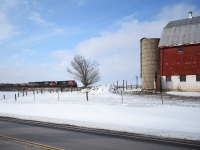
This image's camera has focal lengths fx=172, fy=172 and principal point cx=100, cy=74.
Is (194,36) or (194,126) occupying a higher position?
(194,36)

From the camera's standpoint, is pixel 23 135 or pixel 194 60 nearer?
pixel 23 135

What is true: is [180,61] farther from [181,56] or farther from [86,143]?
[86,143]

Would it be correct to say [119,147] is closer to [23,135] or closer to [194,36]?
[23,135]

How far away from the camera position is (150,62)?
116ft

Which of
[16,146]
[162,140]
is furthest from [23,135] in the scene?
[162,140]

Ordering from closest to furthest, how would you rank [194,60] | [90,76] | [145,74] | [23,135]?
[23,135] → [194,60] → [145,74] → [90,76]

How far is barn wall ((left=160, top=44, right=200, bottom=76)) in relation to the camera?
29047 millimetres

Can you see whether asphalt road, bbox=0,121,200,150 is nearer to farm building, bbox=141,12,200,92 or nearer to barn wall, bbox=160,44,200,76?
farm building, bbox=141,12,200,92

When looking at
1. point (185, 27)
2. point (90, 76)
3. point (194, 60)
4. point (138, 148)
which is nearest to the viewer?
point (138, 148)

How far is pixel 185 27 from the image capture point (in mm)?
31266

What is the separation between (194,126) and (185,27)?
2588cm

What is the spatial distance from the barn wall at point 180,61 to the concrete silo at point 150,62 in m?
2.57

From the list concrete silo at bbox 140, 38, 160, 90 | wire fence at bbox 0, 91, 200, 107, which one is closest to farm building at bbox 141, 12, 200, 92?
concrete silo at bbox 140, 38, 160, 90

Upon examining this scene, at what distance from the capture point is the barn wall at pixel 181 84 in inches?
1136
